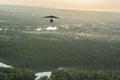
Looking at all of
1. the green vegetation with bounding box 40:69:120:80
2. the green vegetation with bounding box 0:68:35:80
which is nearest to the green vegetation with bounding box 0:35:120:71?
the green vegetation with bounding box 40:69:120:80

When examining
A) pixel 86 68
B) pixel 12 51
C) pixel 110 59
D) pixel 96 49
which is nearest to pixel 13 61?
pixel 12 51

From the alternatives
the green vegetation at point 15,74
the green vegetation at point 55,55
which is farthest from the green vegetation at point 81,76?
the green vegetation at point 55,55

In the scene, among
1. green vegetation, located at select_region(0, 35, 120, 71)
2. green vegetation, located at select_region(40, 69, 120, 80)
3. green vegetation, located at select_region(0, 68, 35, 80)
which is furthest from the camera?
green vegetation, located at select_region(0, 35, 120, 71)

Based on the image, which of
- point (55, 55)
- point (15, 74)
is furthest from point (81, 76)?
point (55, 55)

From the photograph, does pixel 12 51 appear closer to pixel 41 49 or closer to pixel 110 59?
pixel 41 49

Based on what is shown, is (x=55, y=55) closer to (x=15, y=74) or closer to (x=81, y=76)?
(x=81, y=76)

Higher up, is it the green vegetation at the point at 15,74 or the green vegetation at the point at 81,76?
the green vegetation at the point at 15,74

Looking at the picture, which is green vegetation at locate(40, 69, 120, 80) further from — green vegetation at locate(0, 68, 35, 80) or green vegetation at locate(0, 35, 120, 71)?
green vegetation at locate(0, 35, 120, 71)

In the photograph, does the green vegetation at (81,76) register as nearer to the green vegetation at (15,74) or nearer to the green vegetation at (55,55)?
the green vegetation at (15,74)

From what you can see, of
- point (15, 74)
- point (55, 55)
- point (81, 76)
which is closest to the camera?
point (15, 74)

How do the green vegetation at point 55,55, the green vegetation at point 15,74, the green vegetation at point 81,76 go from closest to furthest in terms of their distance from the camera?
the green vegetation at point 15,74 < the green vegetation at point 81,76 < the green vegetation at point 55,55

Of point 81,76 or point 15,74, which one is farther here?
point 81,76
